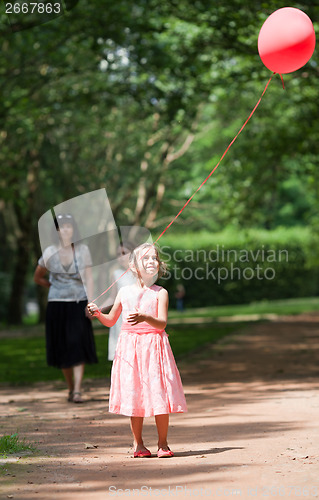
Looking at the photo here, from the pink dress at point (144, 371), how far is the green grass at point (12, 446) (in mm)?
854

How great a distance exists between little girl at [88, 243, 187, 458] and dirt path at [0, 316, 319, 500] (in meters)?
0.34

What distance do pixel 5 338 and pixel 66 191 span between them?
6384 millimetres

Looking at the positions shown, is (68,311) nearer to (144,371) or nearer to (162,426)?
(144,371)

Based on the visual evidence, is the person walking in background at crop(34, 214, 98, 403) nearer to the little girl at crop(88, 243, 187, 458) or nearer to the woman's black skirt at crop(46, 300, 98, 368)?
the woman's black skirt at crop(46, 300, 98, 368)

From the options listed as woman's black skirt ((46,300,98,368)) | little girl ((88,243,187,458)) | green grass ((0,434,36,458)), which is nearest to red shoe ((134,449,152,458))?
little girl ((88,243,187,458))

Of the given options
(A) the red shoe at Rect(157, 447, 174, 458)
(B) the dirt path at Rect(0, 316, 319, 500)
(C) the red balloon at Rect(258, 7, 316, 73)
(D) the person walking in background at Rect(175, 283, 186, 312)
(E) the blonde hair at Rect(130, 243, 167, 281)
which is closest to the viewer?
(B) the dirt path at Rect(0, 316, 319, 500)

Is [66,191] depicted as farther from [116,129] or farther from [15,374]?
[15,374]

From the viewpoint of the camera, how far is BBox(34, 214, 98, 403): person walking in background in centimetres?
878

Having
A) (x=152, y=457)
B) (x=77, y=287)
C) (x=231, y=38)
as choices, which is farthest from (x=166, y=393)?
(x=231, y=38)

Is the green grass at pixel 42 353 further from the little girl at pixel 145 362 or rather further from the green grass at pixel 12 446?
the little girl at pixel 145 362

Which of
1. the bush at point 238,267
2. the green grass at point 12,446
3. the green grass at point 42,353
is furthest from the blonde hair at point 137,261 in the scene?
the bush at point 238,267

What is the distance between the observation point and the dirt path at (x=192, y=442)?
4.64 meters

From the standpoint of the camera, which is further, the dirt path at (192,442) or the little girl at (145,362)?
the little girl at (145,362)

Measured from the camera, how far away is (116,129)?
2650 centimetres
